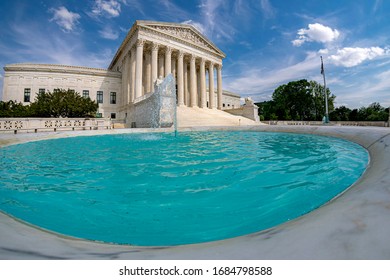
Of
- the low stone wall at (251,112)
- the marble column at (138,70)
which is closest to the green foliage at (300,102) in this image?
the low stone wall at (251,112)

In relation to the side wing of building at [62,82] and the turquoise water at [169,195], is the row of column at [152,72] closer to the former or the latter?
the side wing of building at [62,82]

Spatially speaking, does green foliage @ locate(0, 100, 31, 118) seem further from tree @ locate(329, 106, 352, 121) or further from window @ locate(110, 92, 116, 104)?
tree @ locate(329, 106, 352, 121)

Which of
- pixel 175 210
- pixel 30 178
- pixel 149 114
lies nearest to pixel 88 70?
pixel 149 114

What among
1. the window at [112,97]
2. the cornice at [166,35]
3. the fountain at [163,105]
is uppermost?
the cornice at [166,35]

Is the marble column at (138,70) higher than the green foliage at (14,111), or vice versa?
the marble column at (138,70)

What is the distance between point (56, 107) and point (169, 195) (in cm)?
2753

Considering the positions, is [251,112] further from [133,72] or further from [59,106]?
[59,106]

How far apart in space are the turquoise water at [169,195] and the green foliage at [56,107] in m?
23.7

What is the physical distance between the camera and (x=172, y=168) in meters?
4.27

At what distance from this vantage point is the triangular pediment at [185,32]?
32.9m

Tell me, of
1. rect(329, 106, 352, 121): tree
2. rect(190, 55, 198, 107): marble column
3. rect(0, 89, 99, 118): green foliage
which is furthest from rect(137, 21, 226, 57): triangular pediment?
rect(329, 106, 352, 121): tree

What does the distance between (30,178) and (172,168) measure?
8.30ft

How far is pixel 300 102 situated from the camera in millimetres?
52438
